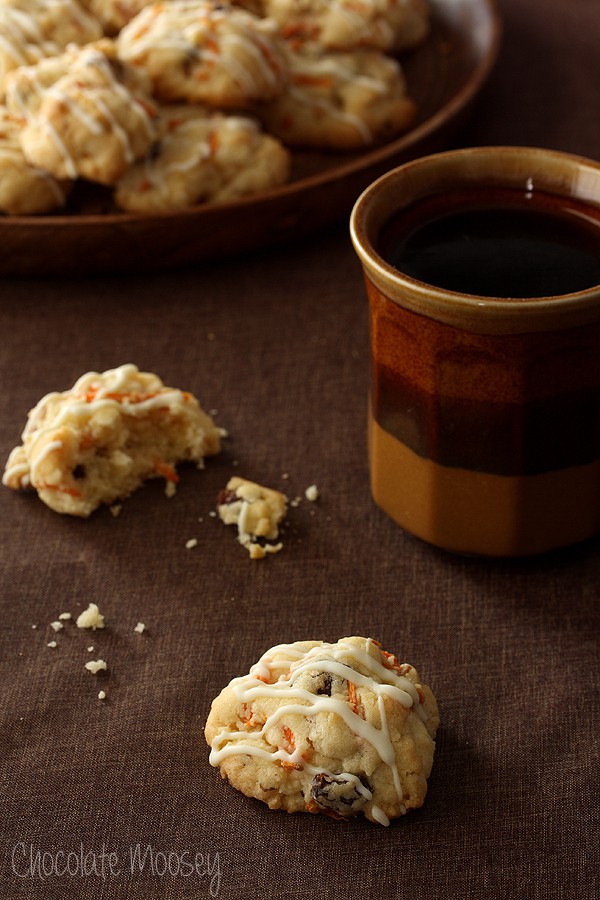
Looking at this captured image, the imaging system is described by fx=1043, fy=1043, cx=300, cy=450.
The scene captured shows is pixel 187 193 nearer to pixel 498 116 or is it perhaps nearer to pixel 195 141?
pixel 195 141

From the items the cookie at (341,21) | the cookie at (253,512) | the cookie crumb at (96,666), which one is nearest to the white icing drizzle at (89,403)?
the cookie at (253,512)

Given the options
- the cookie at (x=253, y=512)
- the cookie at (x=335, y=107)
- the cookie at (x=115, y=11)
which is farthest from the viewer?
the cookie at (x=115, y=11)

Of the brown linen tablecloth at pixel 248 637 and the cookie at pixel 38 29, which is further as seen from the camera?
the cookie at pixel 38 29

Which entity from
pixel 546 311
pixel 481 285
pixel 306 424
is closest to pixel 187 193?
pixel 306 424

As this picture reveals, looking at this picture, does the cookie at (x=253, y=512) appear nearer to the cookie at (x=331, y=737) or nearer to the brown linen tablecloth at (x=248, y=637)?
the brown linen tablecloth at (x=248, y=637)

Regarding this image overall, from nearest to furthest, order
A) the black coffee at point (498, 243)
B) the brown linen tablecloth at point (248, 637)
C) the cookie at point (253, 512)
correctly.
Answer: the brown linen tablecloth at point (248, 637), the black coffee at point (498, 243), the cookie at point (253, 512)

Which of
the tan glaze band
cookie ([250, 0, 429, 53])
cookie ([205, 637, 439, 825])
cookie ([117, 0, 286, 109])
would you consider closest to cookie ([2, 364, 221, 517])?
the tan glaze band

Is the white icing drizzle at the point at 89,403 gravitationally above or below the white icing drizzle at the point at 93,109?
below

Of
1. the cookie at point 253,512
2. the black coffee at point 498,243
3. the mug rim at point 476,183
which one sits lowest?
the cookie at point 253,512

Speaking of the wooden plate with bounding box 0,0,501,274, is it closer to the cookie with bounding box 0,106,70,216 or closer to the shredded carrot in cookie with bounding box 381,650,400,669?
the cookie with bounding box 0,106,70,216
